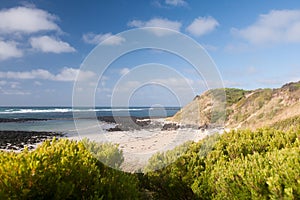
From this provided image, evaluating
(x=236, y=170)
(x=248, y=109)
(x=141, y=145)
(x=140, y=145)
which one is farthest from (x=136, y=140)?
(x=248, y=109)

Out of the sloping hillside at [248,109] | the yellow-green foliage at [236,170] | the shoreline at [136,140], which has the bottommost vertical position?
the shoreline at [136,140]

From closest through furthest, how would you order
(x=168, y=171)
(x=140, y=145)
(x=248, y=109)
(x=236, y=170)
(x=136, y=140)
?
(x=236, y=170) → (x=168, y=171) → (x=140, y=145) → (x=136, y=140) → (x=248, y=109)

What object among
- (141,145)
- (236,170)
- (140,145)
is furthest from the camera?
(140,145)

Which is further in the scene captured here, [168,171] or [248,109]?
[248,109]

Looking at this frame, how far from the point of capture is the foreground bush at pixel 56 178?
11.9 feet

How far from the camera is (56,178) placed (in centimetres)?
398

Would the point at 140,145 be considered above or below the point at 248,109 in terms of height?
below

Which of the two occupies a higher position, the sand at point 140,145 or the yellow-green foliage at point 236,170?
the yellow-green foliage at point 236,170

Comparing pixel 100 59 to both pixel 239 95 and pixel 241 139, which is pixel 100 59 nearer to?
pixel 241 139

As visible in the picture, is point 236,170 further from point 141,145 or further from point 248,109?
point 248,109

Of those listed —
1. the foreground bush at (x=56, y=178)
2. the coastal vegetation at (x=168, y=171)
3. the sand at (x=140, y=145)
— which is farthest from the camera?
the sand at (x=140, y=145)

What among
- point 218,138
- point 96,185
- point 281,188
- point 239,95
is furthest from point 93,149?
point 239,95

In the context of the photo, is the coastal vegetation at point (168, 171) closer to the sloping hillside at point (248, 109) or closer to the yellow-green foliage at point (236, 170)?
the yellow-green foliage at point (236, 170)

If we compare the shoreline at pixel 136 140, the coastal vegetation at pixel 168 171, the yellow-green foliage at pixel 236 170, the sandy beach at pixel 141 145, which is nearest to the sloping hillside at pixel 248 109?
the shoreline at pixel 136 140
